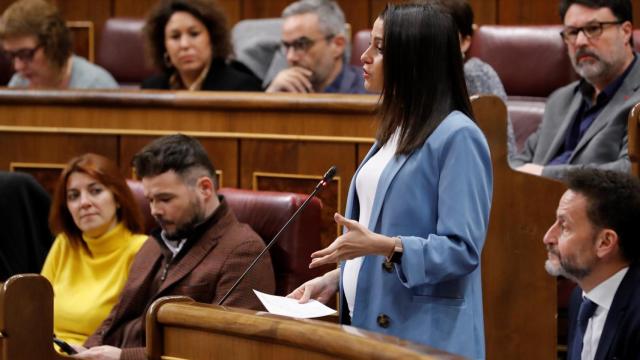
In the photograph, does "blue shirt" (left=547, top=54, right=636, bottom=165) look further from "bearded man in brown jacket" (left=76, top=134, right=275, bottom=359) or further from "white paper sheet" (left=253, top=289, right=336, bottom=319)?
"white paper sheet" (left=253, top=289, right=336, bottom=319)

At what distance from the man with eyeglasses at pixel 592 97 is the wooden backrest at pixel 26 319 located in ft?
2.61

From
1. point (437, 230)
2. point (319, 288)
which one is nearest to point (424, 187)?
point (437, 230)

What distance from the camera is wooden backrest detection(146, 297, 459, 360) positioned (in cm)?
90

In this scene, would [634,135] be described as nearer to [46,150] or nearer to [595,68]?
[595,68]

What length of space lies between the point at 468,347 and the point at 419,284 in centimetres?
9

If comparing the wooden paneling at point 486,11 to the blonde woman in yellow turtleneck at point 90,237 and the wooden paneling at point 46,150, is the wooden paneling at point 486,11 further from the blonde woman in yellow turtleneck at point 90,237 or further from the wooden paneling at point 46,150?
the blonde woman in yellow turtleneck at point 90,237

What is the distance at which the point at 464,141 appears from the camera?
1089 mm

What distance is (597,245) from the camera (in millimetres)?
1396

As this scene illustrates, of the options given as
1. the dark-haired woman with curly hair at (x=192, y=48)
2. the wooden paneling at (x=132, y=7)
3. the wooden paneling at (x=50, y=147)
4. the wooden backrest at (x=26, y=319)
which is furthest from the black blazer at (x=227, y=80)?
the wooden backrest at (x=26, y=319)

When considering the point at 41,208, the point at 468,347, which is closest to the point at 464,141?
the point at 468,347

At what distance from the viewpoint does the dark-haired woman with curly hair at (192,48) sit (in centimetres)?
225

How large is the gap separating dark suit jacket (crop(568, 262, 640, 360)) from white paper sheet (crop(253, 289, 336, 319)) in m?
0.39

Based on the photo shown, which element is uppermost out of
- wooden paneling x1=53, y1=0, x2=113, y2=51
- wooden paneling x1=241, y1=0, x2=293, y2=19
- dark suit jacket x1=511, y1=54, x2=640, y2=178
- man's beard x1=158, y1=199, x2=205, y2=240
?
wooden paneling x1=241, y1=0, x2=293, y2=19

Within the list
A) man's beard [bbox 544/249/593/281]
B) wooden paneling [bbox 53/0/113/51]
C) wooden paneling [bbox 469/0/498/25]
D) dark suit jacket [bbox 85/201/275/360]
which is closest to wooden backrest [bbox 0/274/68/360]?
dark suit jacket [bbox 85/201/275/360]
